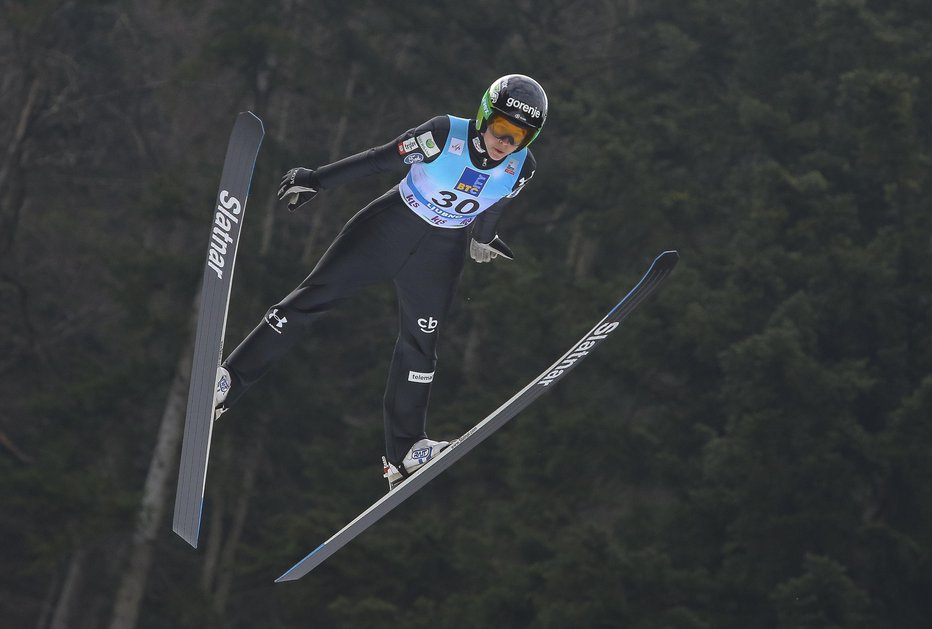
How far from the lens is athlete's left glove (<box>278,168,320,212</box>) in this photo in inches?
212

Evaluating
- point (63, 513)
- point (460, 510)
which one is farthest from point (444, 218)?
point (63, 513)

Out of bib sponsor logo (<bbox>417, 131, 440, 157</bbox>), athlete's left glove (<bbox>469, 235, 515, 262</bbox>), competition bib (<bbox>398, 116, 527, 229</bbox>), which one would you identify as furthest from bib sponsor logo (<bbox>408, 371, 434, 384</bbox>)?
bib sponsor logo (<bbox>417, 131, 440, 157</bbox>)

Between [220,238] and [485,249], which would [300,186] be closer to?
[220,238]

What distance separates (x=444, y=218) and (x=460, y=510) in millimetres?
9520

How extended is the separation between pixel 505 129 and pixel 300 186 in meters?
0.83

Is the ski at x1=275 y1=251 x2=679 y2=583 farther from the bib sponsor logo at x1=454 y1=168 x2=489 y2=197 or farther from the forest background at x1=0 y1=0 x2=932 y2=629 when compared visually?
the forest background at x1=0 y1=0 x2=932 y2=629

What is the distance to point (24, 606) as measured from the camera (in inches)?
756

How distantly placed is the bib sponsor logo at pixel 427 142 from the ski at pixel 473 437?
120cm

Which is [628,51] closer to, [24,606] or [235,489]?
[235,489]

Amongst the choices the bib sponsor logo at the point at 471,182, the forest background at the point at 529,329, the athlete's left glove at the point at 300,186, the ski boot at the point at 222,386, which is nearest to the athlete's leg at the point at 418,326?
→ the bib sponsor logo at the point at 471,182

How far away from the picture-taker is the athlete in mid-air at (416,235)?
5.30 m

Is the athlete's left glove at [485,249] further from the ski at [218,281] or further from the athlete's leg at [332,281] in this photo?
the ski at [218,281]

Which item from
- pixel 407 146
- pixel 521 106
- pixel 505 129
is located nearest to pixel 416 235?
pixel 407 146

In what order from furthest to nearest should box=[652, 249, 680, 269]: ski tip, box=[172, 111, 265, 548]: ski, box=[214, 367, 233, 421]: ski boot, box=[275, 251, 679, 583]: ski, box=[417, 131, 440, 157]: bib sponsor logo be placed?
box=[652, 249, 680, 269]: ski tip
box=[275, 251, 679, 583]: ski
box=[214, 367, 233, 421]: ski boot
box=[172, 111, 265, 548]: ski
box=[417, 131, 440, 157]: bib sponsor logo
